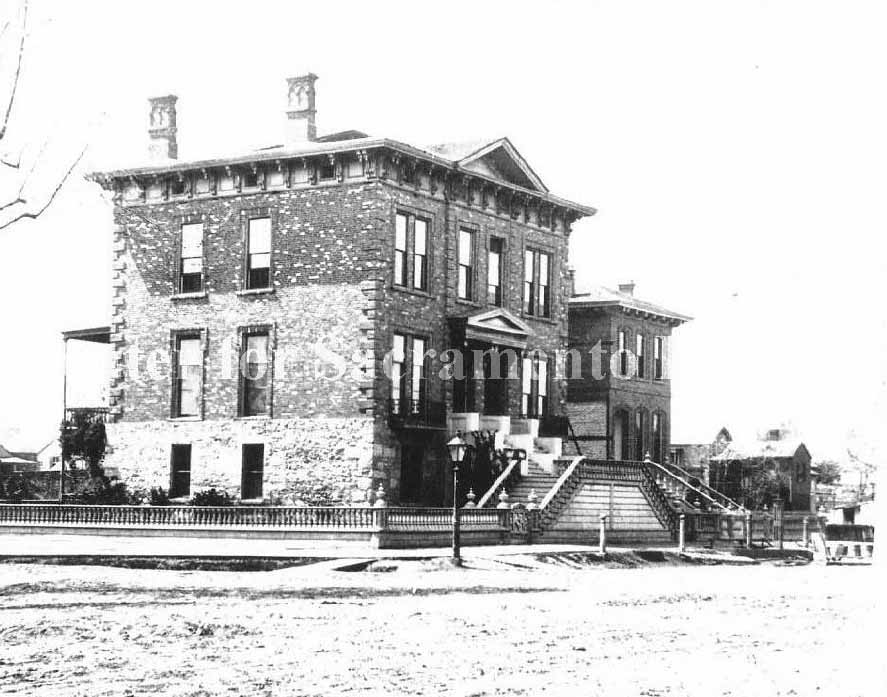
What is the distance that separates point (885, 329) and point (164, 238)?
36.6 meters

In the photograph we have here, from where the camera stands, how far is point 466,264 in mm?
41969

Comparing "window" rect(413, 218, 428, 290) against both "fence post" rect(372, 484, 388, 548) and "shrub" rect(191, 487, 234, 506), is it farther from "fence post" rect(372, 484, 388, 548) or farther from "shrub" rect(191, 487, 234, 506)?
"fence post" rect(372, 484, 388, 548)

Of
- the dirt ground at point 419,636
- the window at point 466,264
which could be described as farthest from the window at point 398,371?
the dirt ground at point 419,636

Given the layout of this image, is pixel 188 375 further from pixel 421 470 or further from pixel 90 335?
pixel 421 470

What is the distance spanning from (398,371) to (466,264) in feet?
15.8

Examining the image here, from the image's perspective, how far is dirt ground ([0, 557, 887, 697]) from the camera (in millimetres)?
10539

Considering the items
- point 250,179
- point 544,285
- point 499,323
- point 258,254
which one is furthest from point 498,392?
point 250,179

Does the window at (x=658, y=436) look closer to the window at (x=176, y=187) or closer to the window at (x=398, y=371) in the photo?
the window at (x=398, y=371)

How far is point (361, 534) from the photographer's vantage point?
30.6 metres

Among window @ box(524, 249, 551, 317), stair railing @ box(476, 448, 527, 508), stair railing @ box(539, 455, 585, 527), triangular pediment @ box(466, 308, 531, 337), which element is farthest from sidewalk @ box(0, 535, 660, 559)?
window @ box(524, 249, 551, 317)

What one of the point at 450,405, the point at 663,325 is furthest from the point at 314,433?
the point at 663,325

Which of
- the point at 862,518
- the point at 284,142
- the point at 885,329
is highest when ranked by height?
the point at 284,142

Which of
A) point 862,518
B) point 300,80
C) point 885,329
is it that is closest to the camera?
point 885,329

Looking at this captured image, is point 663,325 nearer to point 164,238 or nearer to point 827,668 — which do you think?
point 164,238
